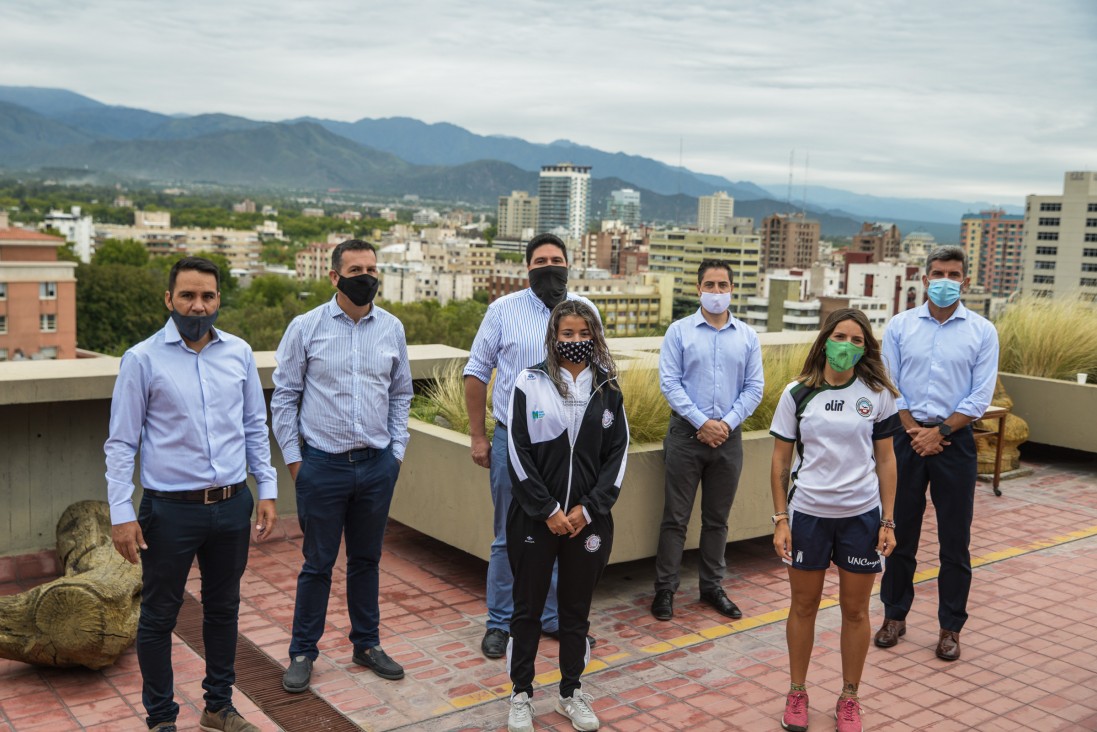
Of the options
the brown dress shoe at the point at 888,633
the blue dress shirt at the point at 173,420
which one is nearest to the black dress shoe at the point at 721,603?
the brown dress shoe at the point at 888,633

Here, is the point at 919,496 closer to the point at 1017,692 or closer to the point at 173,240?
the point at 1017,692

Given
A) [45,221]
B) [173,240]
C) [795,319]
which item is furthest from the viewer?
[173,240]

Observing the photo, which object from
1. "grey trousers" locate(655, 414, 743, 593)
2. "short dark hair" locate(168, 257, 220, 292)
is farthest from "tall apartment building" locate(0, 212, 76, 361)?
"short dark hair" locate(168, 257, 220, 292)

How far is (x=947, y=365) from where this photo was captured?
4.90 m

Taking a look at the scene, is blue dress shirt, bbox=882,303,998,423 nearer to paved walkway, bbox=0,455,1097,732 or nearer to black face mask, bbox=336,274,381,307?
paved walkway, bbox=0,455,1097,732

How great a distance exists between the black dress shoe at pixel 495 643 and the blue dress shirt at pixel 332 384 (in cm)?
105

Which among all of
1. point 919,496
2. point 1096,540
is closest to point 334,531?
point 919,496

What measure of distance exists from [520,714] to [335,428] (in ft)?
4.43

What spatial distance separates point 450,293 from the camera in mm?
166625

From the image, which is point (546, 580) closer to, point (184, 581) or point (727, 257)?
point (184, 581)

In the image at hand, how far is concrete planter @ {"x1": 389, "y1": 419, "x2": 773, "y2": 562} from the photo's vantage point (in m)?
5.53

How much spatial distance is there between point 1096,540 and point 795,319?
102 metres

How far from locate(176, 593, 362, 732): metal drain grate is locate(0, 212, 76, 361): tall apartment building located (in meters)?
87.0

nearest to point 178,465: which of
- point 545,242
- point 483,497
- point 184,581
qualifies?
point 184,581
